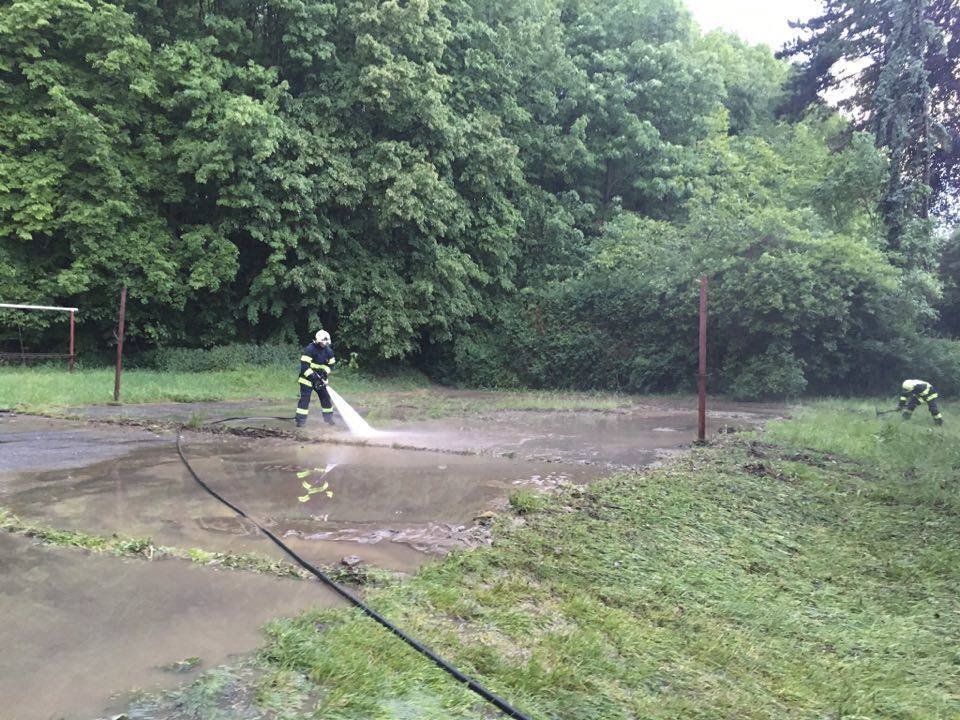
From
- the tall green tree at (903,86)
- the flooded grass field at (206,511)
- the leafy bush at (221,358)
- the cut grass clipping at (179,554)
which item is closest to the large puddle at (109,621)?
the flooded grass field at (206,511)

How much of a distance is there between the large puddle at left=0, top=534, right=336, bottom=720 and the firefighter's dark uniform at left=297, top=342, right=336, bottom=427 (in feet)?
22.3

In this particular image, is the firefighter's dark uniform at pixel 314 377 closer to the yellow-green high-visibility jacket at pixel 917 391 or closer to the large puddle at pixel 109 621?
the large puddle at pixel 109 621

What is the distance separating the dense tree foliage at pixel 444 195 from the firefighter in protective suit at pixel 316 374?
1007cm

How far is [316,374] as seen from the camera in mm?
12047

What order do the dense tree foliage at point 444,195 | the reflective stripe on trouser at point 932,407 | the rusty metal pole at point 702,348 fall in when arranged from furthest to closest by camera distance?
the dense tree foliage at point 444,195 → the reflective stripe on trouser at point 932,407 → the rusty metal pole at point 702,348

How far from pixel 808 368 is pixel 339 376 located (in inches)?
540

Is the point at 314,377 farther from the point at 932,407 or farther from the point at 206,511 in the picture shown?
the point at 932,407

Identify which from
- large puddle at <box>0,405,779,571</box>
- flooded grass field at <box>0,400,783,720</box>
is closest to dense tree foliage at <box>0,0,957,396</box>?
flooded grass field at <box>0,400,783,720</box>

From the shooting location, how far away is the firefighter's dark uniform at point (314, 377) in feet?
38.3

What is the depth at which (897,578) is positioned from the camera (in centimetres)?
567

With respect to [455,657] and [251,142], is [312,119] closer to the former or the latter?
[251,142]

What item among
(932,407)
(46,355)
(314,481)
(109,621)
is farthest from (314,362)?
(932,407)

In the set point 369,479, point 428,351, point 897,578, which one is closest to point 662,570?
point 897,578

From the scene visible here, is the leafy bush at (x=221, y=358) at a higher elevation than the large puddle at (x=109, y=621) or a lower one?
higher
